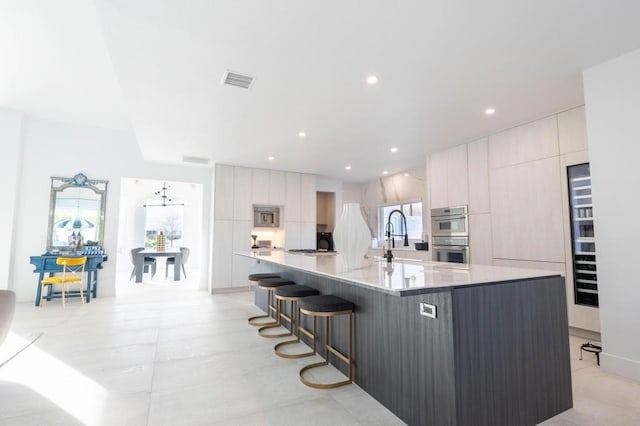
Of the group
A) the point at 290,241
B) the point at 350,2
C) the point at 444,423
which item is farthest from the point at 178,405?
the point at 290,241

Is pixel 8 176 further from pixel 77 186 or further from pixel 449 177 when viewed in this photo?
pixel 449 177

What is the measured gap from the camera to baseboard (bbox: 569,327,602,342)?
10.8 feet

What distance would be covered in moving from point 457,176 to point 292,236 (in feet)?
12.1

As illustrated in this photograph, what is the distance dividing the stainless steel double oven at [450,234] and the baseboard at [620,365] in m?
2.18

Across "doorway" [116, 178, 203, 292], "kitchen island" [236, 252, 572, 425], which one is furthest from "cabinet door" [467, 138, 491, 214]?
"doorway" [116, 178, 203, 292]

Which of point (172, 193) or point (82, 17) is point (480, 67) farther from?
point (172, 193)

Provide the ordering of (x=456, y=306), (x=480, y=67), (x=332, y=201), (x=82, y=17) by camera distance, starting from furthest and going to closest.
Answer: (x=332, y=201), (x=82, y=17), (x=480, y=67), (x=456, y=306)

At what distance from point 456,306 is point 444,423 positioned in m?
0.63

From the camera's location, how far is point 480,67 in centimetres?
271

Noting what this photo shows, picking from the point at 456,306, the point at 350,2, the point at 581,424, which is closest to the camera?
the point at 456,306

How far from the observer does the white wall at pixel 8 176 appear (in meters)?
4.88

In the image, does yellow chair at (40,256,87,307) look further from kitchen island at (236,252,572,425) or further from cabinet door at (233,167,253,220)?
kitchen island at (236,252,572,425)

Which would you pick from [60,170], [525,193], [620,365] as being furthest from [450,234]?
[60,170]

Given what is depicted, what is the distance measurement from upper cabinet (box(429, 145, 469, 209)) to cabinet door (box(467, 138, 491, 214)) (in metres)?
0.10
